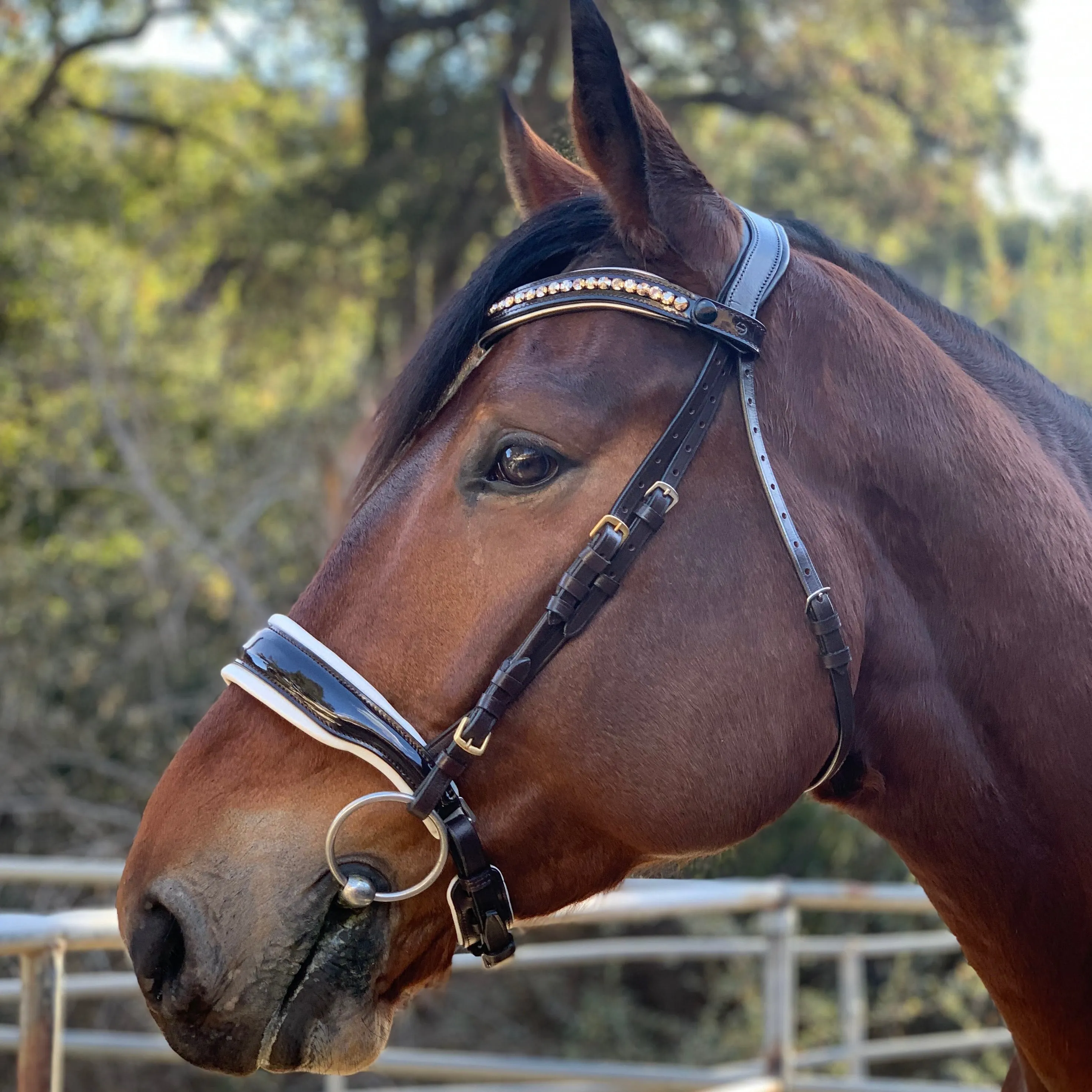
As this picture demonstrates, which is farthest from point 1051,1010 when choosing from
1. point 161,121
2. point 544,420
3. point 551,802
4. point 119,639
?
point 161,121

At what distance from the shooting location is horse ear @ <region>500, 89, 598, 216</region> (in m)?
1.91

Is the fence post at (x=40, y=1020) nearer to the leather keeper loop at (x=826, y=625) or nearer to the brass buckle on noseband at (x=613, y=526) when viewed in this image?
the brass buckle on noseband at (x=613, y=526)

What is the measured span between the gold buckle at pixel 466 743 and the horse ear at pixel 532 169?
89 centimetres

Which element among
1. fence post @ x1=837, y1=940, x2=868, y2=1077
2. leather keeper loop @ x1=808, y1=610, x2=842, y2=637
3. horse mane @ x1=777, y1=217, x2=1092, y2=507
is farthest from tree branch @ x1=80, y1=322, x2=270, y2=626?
leather keeper loop @ x1=808, y1=610, x2=842, y2=637

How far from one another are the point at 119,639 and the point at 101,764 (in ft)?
4.22

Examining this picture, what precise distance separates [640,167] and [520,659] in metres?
0.71

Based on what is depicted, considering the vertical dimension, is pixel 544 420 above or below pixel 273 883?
above

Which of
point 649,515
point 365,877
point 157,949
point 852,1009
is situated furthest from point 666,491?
point 852,1009

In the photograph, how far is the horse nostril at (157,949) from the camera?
4.72ft

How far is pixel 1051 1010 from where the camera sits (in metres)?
1.62

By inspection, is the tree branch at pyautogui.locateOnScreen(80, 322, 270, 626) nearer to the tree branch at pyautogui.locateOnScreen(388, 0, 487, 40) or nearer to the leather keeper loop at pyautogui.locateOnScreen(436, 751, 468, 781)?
the tree branch at pyautogui.locateOnScreen(388, 0, 487, 40)

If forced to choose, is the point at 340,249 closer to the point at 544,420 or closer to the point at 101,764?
the point at 101,764

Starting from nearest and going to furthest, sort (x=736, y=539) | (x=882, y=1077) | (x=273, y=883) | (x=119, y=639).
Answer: (x=273, y=883), (x=736, y=539), (x=882, y=1077), (x=119, y=639)

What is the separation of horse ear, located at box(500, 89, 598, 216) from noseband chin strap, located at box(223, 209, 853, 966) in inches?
13.4
